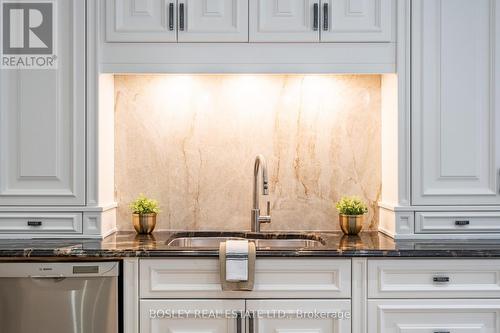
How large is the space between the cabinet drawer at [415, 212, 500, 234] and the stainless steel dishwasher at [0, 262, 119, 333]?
146 centimetres

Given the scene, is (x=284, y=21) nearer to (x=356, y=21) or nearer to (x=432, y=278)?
(x=356, y=21)

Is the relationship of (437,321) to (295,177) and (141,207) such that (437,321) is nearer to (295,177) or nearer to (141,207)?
(295,177)

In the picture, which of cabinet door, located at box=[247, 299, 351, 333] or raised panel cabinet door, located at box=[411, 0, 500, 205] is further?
raised panel cabinet door, located at box=[411, 0, 500, 205]

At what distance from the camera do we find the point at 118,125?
2.85m

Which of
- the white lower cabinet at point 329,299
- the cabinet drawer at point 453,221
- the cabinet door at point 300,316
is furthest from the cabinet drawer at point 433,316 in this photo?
the cabinet drawer at point 453,221

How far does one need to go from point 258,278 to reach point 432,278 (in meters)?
0.76

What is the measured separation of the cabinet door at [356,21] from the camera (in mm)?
2506

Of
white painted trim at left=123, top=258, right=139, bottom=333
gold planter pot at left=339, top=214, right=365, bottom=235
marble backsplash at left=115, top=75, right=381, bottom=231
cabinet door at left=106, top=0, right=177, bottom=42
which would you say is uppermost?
cabinet door at left=106, top=0, right=177, bottom=42

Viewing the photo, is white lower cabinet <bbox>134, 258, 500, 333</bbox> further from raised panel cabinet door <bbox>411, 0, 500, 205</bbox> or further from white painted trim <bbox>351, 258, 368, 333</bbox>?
raised panel cabinet door <bbox>411, 0, 500, 205</bbox>

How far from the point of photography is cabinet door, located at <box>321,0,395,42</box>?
2.51 meters

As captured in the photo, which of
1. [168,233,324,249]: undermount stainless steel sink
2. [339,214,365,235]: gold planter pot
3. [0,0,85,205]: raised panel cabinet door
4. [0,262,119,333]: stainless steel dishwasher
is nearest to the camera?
[0,262,119,333]: stainless steel dishwasher

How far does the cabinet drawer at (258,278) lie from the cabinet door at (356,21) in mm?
1086

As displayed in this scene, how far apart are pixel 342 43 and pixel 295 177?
777 millimetres

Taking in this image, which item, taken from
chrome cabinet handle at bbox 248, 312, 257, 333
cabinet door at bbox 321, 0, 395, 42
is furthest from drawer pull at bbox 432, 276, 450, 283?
cabinet door at bbox 321, 0, 395, 42
